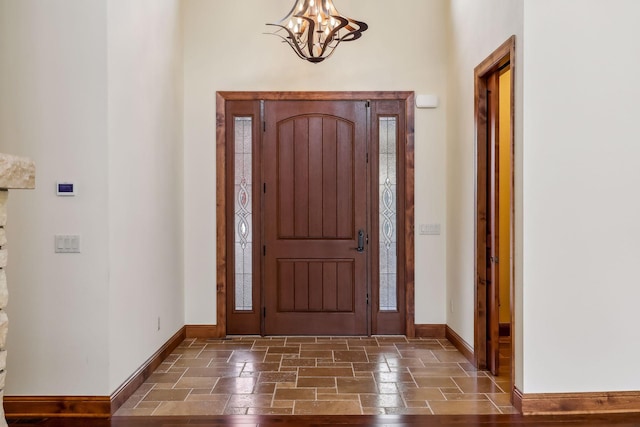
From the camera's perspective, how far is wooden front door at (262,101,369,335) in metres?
4.99

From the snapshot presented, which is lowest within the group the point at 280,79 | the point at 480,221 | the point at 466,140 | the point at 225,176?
the point at 480,221

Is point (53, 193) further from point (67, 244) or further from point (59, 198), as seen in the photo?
point (67, 244)

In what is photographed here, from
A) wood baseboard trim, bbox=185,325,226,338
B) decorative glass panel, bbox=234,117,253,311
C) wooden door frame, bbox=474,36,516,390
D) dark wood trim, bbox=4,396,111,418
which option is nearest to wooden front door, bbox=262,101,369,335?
decorative glass panel, bbox=234,117,253,311

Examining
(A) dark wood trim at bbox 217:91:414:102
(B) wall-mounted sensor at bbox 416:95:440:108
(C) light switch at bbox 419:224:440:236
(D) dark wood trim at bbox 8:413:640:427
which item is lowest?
(D) dark wood trim at bbox 8:413:640:427

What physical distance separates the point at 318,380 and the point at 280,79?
2.91 meters

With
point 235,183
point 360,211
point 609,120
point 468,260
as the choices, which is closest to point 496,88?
point 609,120

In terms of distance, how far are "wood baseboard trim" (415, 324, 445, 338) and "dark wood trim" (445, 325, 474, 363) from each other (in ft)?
0.21

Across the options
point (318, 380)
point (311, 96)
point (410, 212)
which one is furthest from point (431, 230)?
point (318, 380)

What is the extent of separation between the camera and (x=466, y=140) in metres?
4.30

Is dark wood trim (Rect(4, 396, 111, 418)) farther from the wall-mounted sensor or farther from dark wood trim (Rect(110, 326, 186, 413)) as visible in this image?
the wall-mounted sensor

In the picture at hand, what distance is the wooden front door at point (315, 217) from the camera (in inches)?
196

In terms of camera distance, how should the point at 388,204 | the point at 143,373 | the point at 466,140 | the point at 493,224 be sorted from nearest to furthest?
the point at 143,373, the point at 493,224, the point at 466,140, the point at 388,204

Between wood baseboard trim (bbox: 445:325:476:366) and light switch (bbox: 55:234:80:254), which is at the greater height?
light switch (bbox: 55:234:80:254)

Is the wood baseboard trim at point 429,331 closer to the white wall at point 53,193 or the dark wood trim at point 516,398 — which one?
the dark wood trim at point 516,398
